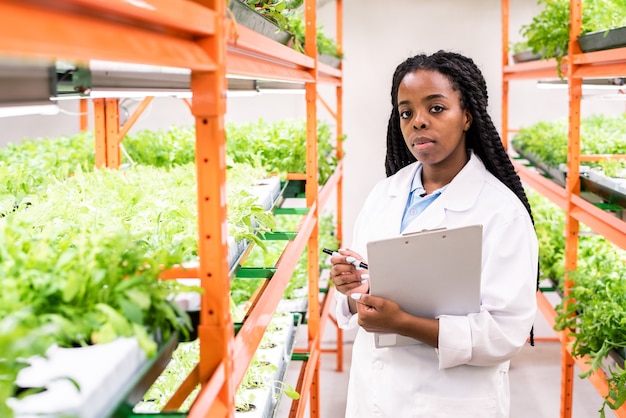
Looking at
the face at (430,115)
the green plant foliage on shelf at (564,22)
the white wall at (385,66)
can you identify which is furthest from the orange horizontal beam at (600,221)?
the white wall at (385,66)

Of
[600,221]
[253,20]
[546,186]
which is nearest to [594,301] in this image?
[600,221]

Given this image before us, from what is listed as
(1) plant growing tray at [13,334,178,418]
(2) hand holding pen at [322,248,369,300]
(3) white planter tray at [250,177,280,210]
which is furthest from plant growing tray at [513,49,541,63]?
(1) plant growing tray at [13,334,178,418]

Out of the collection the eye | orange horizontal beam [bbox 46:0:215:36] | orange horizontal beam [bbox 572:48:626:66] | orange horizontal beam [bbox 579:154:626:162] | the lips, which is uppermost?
orange horizontal beam [bbox 572:48:626:66]

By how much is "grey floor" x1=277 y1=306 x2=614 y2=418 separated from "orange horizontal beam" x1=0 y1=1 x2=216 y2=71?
431 cm

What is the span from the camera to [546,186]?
187 inches

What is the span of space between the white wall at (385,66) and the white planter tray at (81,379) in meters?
6.55

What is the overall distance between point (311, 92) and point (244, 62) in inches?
74.1

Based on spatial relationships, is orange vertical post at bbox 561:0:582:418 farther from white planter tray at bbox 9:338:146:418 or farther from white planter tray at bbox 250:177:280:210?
white planter tray at bbox 9:338:146:418

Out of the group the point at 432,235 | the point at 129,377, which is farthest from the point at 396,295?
the point at 129,377

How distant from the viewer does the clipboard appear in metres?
1.93

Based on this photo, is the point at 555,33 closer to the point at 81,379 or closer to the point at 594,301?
the point at 594,301

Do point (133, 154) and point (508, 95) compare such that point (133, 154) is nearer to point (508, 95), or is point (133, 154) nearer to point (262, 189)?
point (262, 189)

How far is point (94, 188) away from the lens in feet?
7.68

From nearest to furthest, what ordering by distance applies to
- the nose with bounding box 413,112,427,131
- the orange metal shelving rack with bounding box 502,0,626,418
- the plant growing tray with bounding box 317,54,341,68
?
the nose with bounding box 413,112,427,131
the orange metal shelving rack with bounding box 502,0,626,418
the plant growing tray with bounding box 317,54,341,68
